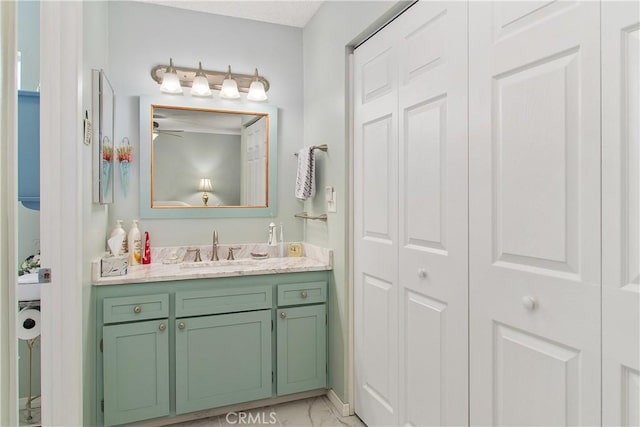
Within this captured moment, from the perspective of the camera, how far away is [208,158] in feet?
8.93

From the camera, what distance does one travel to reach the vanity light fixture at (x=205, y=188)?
107 inches

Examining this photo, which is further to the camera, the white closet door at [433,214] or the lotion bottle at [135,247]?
the lotion bottle at [135,247]

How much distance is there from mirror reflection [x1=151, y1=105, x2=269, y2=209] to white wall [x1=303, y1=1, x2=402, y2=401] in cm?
45

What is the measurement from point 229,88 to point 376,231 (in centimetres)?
147

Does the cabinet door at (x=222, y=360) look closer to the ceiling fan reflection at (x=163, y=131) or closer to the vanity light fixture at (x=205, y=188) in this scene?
the vanity light fixture at (x=205, y=188)

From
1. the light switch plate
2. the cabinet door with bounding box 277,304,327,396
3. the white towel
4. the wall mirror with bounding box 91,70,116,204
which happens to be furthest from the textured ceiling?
the cabinet door with bounding box 277,304,327,396

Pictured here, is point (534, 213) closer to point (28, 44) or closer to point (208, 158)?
point (208, 158)

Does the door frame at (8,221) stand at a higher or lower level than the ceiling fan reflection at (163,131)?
lower

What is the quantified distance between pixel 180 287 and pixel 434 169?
147cm

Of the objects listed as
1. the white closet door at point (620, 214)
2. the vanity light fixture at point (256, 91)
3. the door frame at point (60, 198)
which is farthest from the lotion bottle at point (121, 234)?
the white closet door at point (620, 214)

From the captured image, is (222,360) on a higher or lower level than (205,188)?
lower

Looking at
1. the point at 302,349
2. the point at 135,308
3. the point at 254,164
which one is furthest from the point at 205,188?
the point at 302,349

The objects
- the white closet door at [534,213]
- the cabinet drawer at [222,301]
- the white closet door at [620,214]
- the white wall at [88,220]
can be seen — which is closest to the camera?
the white closet door at [620,214]

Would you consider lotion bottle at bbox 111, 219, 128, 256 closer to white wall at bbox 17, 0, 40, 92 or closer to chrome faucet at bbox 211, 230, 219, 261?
chrome faucet at bbox 211, 230, 219, 261
